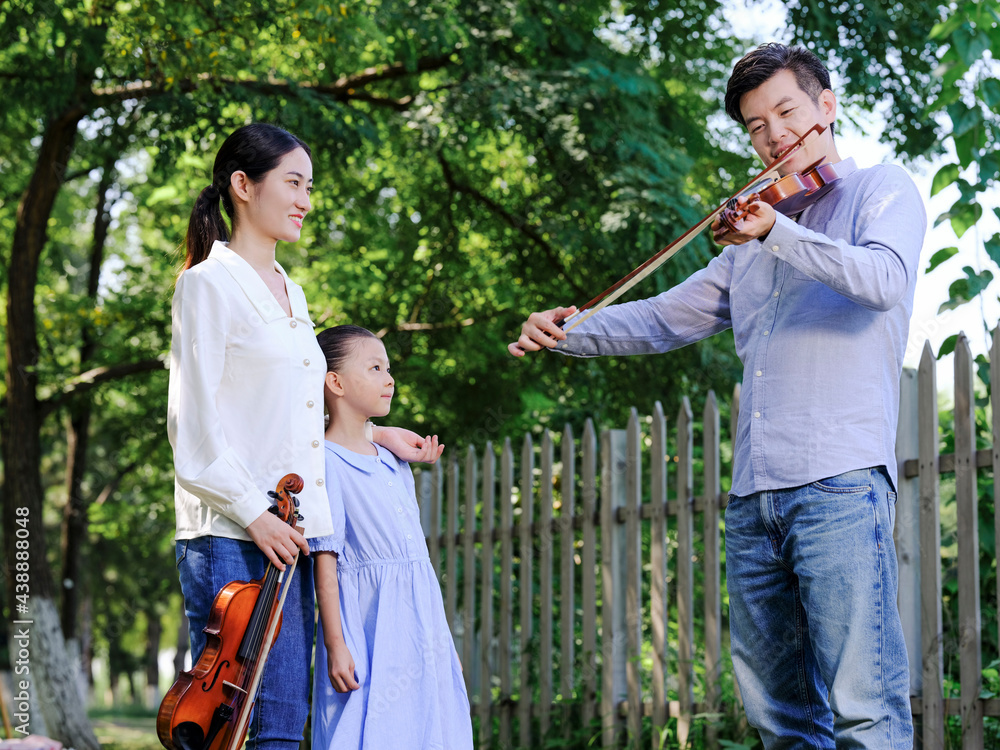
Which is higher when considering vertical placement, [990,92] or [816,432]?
[990,92]

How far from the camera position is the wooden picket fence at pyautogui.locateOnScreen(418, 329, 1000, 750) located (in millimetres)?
3512

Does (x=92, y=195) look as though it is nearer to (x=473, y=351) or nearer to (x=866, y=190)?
(x=473, y=351)

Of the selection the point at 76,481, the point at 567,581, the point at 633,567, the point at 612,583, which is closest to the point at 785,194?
the point at 633,567

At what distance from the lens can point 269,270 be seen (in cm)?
256

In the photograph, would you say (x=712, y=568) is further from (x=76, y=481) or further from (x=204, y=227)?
(x=76, y=481)

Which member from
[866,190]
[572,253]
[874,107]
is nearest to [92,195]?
[572,253]

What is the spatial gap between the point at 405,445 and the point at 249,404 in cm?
77

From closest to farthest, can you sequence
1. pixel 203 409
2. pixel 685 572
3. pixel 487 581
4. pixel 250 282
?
1. pixel 203 409
2. pixel 250 282
3. pixel 685 572
4. pixel 487 581

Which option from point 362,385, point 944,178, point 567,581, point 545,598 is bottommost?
point 545,598

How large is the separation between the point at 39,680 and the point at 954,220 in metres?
7.85

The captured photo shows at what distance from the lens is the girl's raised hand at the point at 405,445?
2.99 metres

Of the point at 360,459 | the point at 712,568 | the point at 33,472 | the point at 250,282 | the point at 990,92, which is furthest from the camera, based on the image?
the point at 33,472

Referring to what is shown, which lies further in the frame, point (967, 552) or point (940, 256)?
point (940, 256)

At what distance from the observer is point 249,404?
232 cm
